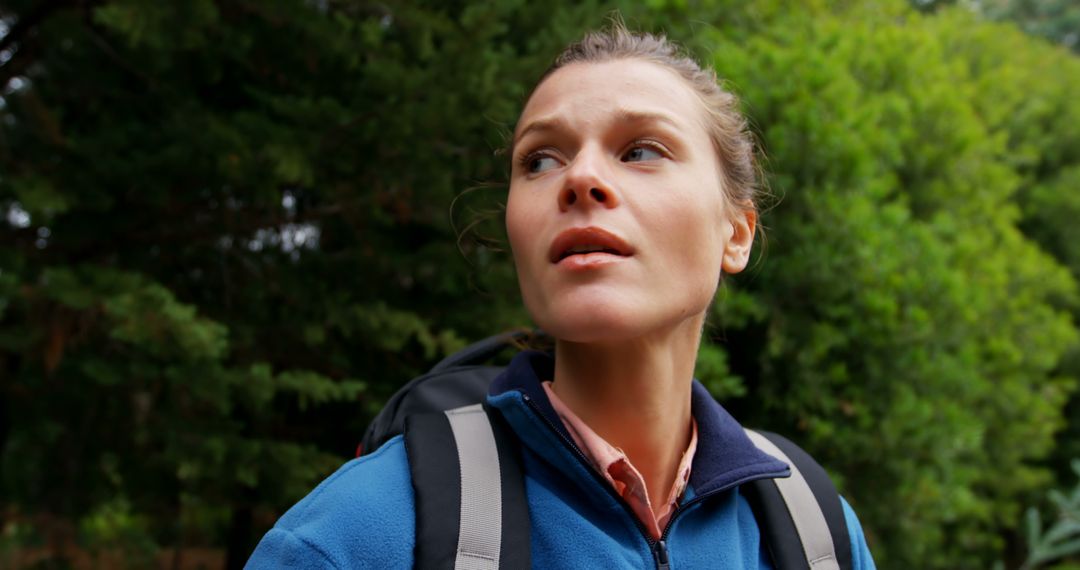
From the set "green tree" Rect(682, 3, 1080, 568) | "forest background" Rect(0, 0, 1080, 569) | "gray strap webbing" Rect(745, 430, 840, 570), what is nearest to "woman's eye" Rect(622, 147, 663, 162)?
"gray strap webbing" Rect(745, 430, 840, 570)

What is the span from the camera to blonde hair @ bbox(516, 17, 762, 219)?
1.58m

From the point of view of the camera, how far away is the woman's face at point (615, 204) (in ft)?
4.33

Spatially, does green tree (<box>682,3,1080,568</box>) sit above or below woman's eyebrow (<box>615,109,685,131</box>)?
below

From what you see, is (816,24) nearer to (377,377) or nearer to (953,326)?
(953,326)

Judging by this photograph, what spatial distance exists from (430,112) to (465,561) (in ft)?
8.86

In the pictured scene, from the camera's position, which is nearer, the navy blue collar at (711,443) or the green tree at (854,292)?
the navy blue collar at (711,443)

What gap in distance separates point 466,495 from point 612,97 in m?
0.66

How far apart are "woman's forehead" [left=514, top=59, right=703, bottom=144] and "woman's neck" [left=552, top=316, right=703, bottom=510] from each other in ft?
1.15

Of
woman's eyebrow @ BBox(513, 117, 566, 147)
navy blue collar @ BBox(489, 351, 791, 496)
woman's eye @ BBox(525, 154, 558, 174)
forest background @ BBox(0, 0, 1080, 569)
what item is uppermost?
woman's eyebrow @ BBox(513, 117, 566, 147)

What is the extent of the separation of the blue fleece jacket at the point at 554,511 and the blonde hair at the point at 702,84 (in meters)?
0.42

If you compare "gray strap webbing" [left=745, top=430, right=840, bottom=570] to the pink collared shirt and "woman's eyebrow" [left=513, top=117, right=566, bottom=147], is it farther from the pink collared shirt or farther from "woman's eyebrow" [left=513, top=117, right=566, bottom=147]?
"woman's eyebrow" [left=513, top=117, right=566, bottom=147]

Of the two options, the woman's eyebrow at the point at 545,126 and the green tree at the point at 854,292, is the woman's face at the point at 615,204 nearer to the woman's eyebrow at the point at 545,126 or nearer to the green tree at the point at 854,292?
the woman's eyebrow at the point at 545,126

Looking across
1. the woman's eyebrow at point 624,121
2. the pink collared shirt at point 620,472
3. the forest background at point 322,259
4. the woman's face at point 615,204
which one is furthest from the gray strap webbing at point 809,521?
the forest background at point 322,259

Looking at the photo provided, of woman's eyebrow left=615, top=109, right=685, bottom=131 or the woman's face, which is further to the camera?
woman's eyebrow left=615, top=109, right=685, bottom=131
